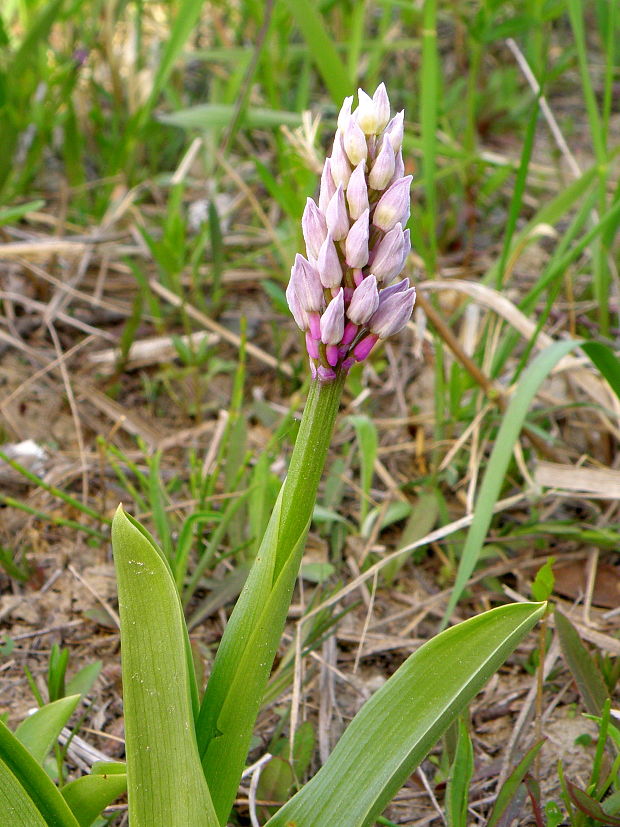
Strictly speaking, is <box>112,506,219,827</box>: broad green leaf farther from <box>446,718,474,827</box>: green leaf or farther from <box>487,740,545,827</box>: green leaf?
<box>487,740,545,827</box>: green leaf

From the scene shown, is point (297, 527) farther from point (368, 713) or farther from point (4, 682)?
point (4, 682)

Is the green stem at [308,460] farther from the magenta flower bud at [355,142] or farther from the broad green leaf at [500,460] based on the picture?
the broad green leaf at [500,460]

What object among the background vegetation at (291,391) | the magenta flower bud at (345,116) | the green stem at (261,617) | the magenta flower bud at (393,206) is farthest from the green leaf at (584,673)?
the magenta flower bud at (345,116)

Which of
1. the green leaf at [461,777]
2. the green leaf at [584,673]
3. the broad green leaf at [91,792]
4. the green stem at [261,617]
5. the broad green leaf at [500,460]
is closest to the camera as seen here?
the green stem at [261,617]

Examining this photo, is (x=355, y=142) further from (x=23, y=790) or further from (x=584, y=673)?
(x=584, y=673)

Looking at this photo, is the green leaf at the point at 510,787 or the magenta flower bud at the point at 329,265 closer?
the magenta flower bud at the point at 329,265

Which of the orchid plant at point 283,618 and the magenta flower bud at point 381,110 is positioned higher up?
the magenta flower bud at point 381,110

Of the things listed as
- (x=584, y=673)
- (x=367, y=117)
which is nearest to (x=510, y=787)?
(x=584, y=673)
